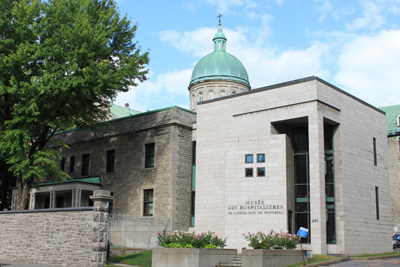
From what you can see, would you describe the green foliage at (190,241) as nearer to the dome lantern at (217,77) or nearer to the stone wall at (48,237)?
the stone wall at (48,237)

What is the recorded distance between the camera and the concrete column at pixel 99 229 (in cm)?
1808

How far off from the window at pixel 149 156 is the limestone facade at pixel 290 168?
4.00 m

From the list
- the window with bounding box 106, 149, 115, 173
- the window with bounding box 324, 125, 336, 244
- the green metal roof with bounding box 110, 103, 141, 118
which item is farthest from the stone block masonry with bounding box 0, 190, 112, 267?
the green metal roof with bounding box 110, 103, 141, 118

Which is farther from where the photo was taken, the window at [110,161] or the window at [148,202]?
the window at [110,161]

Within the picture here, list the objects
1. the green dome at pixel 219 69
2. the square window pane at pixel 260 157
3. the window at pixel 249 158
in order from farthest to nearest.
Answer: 1. the green dome at pixel 219 69
2. the window at pixel 249 158
3. the square window pane at pixel 260 157

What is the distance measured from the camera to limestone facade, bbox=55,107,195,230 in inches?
1158

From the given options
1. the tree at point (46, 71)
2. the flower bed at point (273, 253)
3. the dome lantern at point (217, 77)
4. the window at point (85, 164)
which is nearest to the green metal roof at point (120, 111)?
the dome lantern at point (217, 77)

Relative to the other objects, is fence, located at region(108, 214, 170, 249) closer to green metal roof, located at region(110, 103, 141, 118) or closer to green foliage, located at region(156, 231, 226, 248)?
green foliage, located at region(156, 231, 226, 248)

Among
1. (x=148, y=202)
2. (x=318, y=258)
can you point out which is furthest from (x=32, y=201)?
(x=318, y=258)

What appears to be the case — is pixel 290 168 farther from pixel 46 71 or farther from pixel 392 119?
pixel 392 119

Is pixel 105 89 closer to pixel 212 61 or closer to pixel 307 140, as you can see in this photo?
pixel 307 140

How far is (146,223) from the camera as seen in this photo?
92.9ft

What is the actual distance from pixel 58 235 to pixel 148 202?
36.1 ft

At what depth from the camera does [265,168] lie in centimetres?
2481
